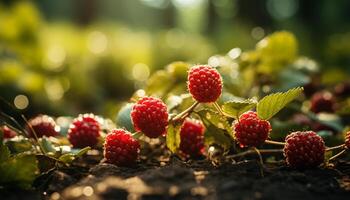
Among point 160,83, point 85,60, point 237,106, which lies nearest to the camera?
point 237,106

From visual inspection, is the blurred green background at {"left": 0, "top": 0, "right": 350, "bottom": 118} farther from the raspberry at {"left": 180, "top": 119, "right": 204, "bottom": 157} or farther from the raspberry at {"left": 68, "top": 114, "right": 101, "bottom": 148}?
the raspberry at {"left": 180, "top": 119, "right": 204, "bottom": 157}

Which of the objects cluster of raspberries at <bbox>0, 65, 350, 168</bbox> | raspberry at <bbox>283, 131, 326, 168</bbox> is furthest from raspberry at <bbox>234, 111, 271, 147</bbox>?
raspberry at <bbox>283, 131, 326, 168</bbox>

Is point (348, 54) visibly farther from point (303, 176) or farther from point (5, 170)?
point (5, 170)

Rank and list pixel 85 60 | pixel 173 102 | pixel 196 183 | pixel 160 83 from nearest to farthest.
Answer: pixel 196 183 → pixel 173 102 → pixel 160 83 → pixel 85 60

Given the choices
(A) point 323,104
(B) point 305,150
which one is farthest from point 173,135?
(A) point 323,104

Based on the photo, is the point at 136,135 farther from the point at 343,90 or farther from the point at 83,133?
the point at 343,90

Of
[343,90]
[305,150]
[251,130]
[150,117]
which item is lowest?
[305,150]
